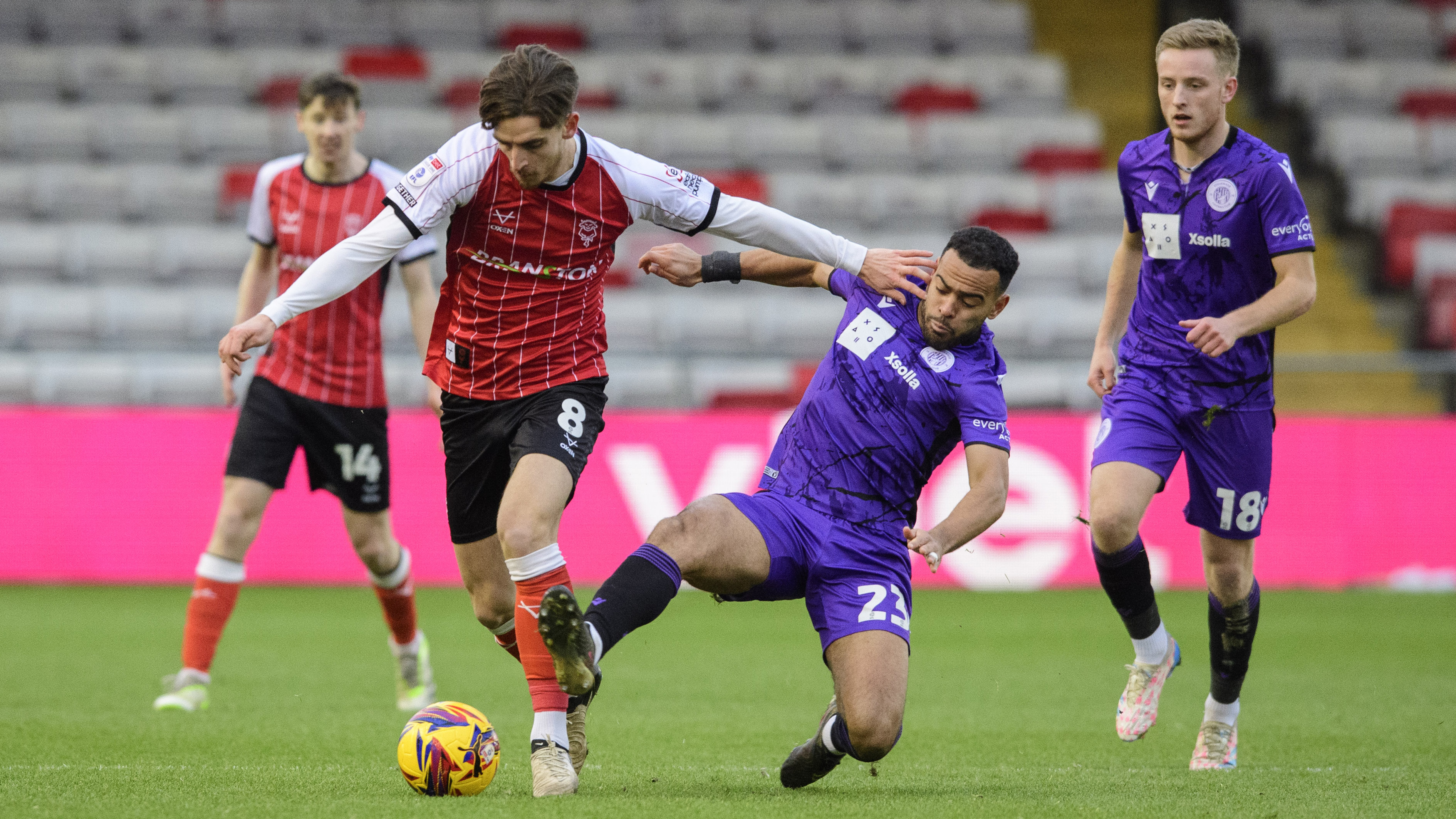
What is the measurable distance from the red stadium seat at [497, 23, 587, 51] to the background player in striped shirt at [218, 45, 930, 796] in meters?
12.7

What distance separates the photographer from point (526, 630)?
4543 millimetres

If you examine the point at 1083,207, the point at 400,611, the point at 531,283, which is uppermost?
the point at 1083,207

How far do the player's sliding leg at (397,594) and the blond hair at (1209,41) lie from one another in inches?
148

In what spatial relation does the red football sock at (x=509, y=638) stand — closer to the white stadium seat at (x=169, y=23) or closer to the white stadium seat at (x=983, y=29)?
the white stadium seat at (x=169, y=23)

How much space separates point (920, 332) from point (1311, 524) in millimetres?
7721

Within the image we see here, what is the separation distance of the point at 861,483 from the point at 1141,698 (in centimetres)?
141

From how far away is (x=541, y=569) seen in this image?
4.38 metres

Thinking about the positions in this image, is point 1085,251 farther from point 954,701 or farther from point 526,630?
point 526,630

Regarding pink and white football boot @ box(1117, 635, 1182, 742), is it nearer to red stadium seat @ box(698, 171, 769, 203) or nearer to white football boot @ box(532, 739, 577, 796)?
white football boot @ box(532, 739, 577, 796)

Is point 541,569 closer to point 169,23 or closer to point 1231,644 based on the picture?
point 1231,644

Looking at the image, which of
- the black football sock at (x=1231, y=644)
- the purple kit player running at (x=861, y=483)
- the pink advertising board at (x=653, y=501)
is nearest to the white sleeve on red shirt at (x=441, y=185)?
the purple kit player running at (x=861, y=483)

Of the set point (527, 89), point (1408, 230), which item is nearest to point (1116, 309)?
point (527, 89)

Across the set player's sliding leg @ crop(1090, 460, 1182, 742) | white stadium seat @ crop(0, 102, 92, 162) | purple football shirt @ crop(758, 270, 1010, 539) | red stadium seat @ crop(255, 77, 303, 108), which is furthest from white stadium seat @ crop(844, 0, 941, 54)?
purple football shirt @ crop(758, 270, 1010, 539)

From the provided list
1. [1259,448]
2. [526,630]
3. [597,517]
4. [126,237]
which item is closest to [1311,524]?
[597,517]
